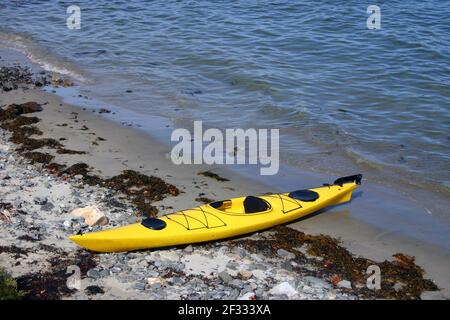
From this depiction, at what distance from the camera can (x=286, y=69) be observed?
1552cm

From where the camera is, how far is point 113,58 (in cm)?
1694

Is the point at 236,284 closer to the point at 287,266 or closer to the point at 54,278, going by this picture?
the point at 287,266

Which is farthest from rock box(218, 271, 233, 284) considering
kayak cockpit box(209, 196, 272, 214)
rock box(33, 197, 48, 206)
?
rock box(33, 197, 48, 206)

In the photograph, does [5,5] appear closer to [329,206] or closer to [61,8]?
[61,8]

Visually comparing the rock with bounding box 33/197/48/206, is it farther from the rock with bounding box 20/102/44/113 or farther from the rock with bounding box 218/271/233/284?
the rock with bounding box 20/102/44/113

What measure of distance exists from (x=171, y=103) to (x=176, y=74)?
2303 mm

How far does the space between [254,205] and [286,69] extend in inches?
320

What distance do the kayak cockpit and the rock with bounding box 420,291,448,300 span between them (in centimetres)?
233

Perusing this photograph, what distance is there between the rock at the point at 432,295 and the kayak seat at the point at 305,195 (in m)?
2.21

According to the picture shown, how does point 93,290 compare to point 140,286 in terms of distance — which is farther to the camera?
point 140,286

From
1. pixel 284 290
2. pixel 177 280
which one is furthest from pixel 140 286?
pixel 284 290

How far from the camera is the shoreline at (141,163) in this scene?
781 cm

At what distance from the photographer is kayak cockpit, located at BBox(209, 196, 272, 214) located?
26.3 feet
